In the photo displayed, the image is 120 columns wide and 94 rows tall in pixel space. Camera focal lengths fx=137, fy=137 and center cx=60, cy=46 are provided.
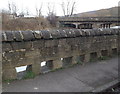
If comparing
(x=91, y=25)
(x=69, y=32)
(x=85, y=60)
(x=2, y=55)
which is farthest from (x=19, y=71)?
(x=91, y=25)

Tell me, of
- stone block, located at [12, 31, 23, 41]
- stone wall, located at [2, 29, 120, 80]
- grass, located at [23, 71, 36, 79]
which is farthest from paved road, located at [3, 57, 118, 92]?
stone block, located at [12, 31, 23, 41]

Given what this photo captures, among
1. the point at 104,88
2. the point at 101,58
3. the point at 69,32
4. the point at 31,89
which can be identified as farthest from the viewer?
the point at 101,58

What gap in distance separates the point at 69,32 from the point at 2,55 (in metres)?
2.00

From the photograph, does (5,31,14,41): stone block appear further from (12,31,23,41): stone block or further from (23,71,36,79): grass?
(23,71,36,79): grass

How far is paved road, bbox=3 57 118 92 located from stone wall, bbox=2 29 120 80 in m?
0.34

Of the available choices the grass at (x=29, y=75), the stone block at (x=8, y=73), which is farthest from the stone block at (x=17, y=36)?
Result: the grass at (x=29, y=75)

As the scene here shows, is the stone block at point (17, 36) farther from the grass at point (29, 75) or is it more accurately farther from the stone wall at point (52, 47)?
the grass at point (29, 75)

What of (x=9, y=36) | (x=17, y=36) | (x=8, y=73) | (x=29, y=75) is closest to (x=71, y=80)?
(x=29, y=75)

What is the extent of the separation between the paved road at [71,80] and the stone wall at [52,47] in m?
0.34

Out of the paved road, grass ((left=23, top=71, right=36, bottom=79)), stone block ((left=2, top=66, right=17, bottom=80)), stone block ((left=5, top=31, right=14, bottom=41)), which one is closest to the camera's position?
the paved road

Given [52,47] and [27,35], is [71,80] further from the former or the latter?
[27,35]

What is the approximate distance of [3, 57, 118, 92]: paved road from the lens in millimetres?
2896

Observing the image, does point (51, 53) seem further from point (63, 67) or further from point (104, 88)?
point (104, 88)

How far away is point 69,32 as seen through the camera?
13.6 ft
